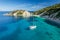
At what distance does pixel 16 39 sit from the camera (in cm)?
2950

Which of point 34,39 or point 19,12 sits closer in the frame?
point 34,39

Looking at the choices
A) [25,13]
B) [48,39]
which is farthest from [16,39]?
[25,13]

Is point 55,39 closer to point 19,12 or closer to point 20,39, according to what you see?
point 20,39

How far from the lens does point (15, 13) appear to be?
14100 cm

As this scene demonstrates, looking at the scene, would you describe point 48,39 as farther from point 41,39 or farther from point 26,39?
point 26,39

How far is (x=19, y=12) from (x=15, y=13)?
558cm

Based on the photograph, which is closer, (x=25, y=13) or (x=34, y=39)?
(x=34, y=39)

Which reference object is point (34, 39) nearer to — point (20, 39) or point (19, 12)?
point (20, 39)

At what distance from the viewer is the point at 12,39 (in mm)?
29250

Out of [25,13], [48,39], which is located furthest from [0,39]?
[25,13]

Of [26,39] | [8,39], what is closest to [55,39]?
[26,39]

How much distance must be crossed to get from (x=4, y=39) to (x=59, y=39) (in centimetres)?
1515

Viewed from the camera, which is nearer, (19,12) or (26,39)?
(26,39)

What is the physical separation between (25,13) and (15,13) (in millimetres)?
13547
